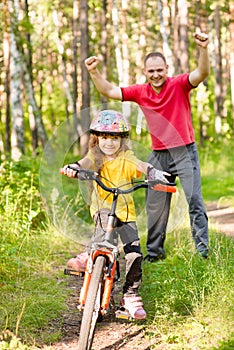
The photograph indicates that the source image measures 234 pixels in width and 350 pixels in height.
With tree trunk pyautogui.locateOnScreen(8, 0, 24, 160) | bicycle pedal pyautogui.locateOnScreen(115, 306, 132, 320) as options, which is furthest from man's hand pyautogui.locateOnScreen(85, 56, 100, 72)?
tree trunk pyautogui.locateOnScreen(8, 0, 24, 160)

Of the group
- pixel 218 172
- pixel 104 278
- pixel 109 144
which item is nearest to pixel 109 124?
pixel 109 144

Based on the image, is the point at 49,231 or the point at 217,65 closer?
the point at 49,231

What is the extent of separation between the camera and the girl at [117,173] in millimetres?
4656

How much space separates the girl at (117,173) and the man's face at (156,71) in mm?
1576

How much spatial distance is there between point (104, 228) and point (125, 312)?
70cm

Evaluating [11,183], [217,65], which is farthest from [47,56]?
[11,183]

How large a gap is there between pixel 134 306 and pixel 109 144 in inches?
48.7

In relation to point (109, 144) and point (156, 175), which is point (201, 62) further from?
point (156, 175)

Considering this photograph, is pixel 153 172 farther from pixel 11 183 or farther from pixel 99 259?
pixel 11 183

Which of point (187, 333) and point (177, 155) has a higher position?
point (177, 155)

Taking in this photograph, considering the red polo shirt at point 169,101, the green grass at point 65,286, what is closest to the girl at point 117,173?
the green grass at point 65,286

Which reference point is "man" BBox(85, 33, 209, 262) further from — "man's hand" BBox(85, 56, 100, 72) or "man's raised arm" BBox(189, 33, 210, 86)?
"man's hand" BBox(85, 56, 100, 72)

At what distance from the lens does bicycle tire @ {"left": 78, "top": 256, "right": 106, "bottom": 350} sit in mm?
4074

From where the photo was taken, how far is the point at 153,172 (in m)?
4.54
